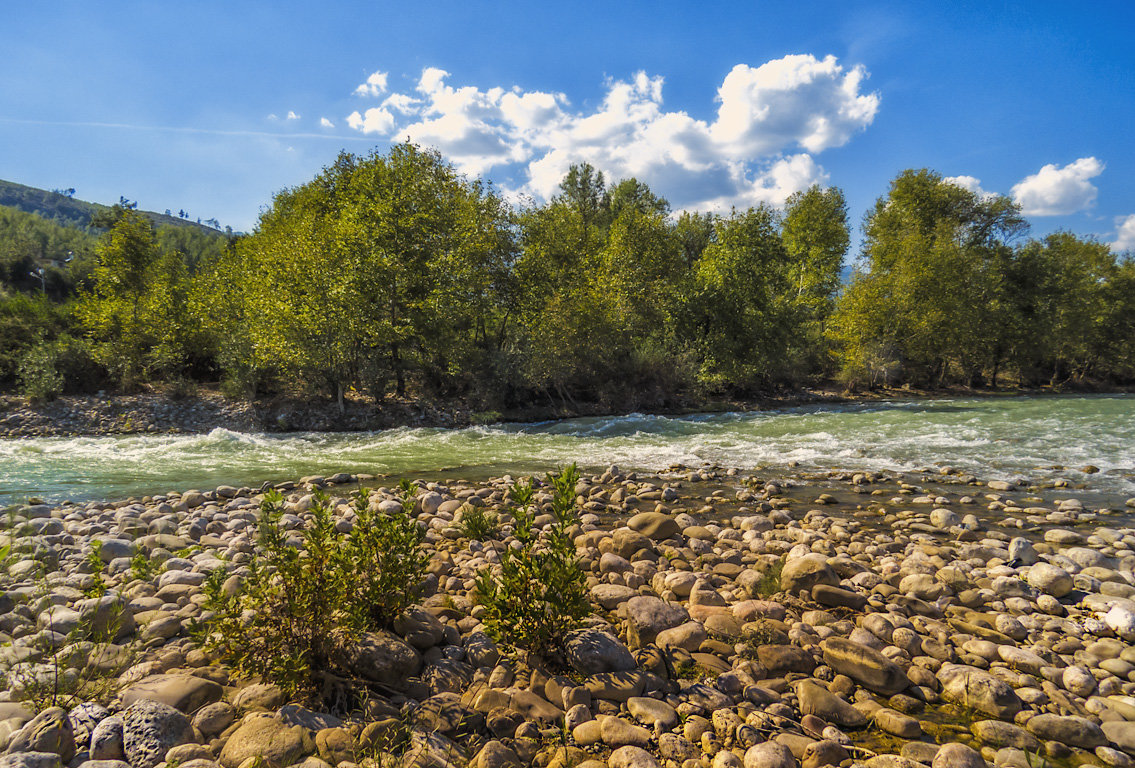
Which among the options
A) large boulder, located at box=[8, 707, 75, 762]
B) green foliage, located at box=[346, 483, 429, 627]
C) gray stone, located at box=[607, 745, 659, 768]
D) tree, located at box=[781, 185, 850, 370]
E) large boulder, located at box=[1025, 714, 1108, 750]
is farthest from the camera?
tree, located at box=[781, 185, 850, 370]

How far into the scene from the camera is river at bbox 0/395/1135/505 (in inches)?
449

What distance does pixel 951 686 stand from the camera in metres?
3.90

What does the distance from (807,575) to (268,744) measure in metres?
5.19

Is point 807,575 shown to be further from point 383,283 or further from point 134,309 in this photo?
point 134,309

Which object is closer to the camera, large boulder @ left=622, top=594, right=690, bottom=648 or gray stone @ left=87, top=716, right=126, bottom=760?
gray stone @ left=87, top=716, right=126, bottom=760

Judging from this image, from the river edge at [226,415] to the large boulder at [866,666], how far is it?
18803 millimetres

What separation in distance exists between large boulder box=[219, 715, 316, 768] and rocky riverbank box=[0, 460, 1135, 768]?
0.01 m

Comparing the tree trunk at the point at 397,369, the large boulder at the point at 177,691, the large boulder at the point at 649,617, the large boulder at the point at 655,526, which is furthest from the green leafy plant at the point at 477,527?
the tree trunk at the point at 397,369

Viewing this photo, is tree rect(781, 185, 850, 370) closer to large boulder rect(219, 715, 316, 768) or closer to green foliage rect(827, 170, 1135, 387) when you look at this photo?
green foliage rect(827, 170, 1135, 387)

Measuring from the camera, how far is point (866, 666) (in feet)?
13.1

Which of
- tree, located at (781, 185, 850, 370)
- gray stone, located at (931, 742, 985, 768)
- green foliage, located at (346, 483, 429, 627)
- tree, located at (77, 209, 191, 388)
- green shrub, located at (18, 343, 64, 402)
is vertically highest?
tree, located at (781, 185, 850, 370)

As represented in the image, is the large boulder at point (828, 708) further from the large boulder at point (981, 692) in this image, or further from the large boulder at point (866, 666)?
the large boulder at point (981, 692)

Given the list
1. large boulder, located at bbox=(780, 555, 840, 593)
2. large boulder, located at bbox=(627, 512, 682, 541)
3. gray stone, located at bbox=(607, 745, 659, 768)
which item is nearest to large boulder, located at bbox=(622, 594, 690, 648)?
gray stone, located at bbox=(607, 745, 659, 768)

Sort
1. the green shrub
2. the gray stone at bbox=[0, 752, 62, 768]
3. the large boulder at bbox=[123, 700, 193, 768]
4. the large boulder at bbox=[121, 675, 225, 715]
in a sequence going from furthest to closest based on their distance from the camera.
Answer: the green shrub → the large boulder at bbox=[121, 675, 225, 715] → the large boulder at bbox=[123, 700, 193, 768] → the gray stone at bbox=[0, 752, 62, 768]
